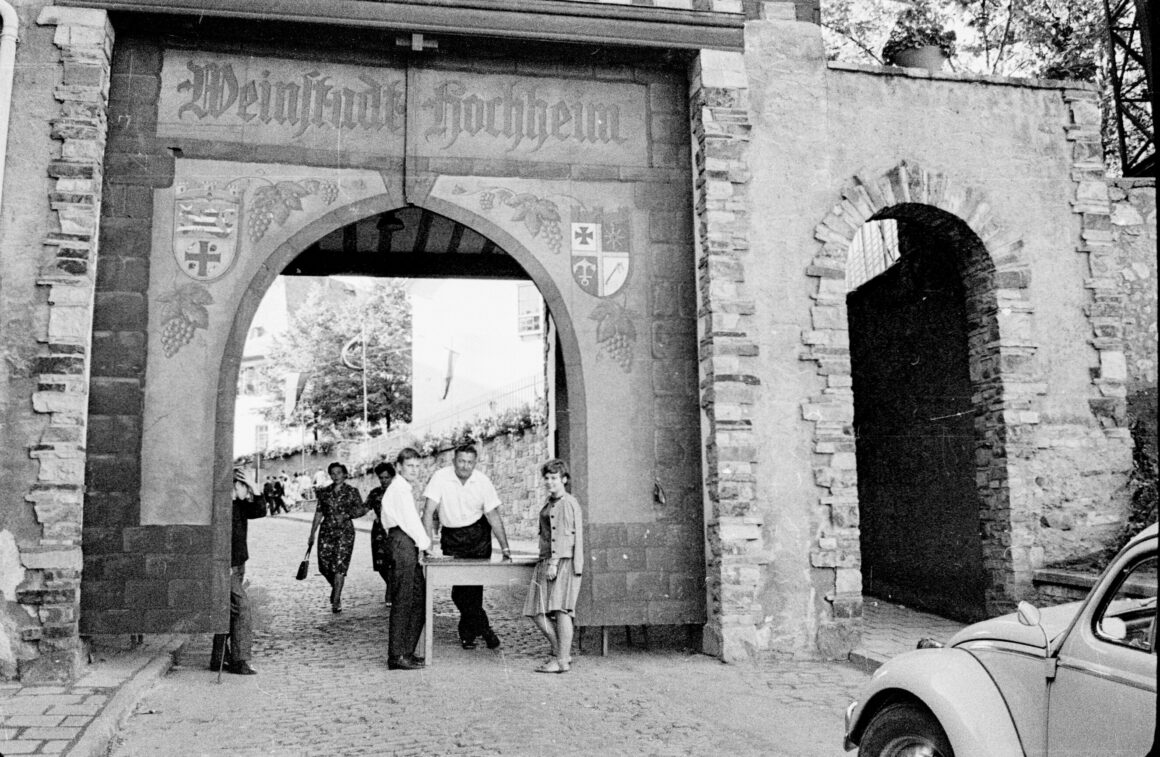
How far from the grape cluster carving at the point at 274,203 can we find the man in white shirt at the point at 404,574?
238 centimetres

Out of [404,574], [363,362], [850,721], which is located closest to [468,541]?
[404,574]

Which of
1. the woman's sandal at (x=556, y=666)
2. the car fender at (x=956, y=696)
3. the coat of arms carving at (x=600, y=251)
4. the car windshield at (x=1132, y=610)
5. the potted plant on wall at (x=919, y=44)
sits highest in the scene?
the potted plant on wall at (x=919, y=44)

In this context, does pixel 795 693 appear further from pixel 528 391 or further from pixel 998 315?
pixel 528 391

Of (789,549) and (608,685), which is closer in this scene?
(608,685)

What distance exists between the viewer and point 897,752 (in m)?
4.20

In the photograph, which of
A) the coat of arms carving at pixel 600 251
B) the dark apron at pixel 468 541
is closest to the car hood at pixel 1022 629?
the coat of arms carving at pixel 600 251

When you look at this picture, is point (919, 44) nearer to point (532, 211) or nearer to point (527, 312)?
point (532, 211)

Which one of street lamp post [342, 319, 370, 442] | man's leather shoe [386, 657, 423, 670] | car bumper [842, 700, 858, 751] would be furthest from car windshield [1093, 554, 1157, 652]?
street lamp post [342, 319, 370, 442]

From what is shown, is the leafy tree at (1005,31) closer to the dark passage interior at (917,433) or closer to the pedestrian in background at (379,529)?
Answer: the dark passage interior at (917,433)

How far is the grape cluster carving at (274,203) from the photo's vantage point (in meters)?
8.23

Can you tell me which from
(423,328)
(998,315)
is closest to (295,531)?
(423,328)

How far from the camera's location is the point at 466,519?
28.9ft

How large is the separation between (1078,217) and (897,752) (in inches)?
274

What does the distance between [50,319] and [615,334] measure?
4476 millimetres
